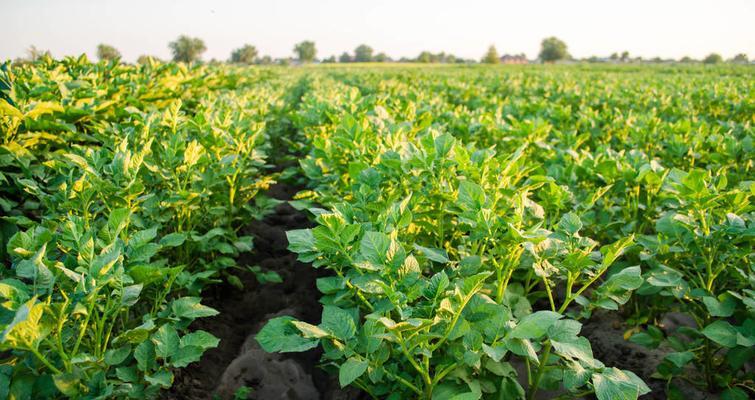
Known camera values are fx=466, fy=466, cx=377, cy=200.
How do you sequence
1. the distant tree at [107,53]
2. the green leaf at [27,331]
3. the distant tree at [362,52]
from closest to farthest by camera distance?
the green leaf at [27,331], the distant tree at [107,53], the distant tree at [362,52]

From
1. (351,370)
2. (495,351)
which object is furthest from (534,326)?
(351,370)

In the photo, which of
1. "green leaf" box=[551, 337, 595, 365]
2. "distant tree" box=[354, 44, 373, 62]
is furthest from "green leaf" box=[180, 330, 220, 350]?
"distant tree" box=[354, 44, 373, 62]

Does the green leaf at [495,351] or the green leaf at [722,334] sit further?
the green leaf at [722,334]

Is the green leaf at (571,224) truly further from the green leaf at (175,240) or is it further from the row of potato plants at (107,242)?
the green leaf at (175,240)

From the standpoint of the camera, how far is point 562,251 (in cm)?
173

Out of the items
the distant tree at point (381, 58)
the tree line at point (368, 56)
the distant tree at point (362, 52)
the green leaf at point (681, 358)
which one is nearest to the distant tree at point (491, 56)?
the tree line at point (368, 56)

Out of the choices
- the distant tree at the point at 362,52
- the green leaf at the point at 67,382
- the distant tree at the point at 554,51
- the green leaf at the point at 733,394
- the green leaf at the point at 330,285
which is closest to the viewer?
the green leaf at the point at 67,382

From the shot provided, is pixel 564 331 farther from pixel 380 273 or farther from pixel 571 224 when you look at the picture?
pixel 380 273

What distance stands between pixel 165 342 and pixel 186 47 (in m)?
83.1

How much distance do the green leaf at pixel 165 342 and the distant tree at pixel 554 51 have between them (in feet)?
325

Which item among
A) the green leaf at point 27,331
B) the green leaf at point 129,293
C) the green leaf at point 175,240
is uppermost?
the green leaf at point 27,331

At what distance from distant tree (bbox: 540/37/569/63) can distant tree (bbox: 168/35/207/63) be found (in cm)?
6404

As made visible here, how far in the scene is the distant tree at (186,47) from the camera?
2918 inches

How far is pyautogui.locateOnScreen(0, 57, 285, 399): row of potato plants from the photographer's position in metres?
1.34
